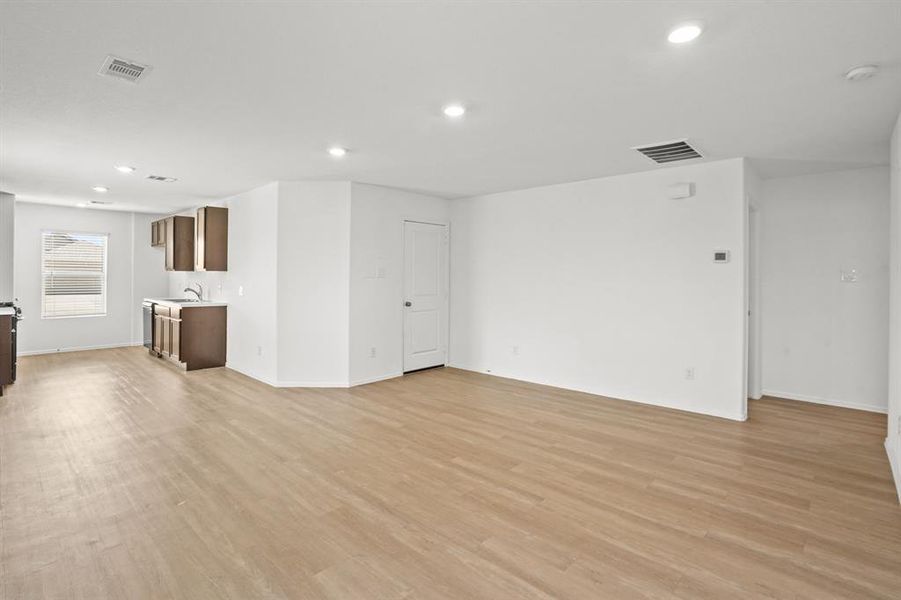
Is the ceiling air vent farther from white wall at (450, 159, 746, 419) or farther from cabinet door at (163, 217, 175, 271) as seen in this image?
cabinet door at (163, 217, 175, 271)

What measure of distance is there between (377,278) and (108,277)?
565 centimetres

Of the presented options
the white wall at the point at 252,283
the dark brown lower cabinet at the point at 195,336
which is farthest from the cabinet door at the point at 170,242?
the white wall at the point at 252,283

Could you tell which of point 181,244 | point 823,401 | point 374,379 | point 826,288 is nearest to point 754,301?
point 826,288

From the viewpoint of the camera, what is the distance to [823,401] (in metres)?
4.93

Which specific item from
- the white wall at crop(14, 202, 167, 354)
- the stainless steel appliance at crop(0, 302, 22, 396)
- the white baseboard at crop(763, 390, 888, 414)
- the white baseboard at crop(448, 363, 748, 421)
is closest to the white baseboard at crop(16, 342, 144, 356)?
the white wall at crop(14, 202, 167, 354)

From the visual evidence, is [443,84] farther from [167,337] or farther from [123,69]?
[167,337]

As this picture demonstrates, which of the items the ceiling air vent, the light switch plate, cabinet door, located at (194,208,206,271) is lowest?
the light switch plate

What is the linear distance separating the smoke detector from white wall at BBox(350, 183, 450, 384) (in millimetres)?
4458

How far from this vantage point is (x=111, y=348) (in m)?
8.16

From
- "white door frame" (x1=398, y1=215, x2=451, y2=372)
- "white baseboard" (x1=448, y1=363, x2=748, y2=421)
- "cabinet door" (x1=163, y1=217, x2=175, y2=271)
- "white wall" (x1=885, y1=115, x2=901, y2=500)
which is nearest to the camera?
"white wall" (x1=885, y1=115, x2=901, y2=500)

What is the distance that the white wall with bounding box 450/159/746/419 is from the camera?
14.6 feet

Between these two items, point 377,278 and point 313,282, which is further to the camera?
point 377,278

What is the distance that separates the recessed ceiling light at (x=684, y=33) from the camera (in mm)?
2066

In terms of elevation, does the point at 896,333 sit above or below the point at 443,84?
below
